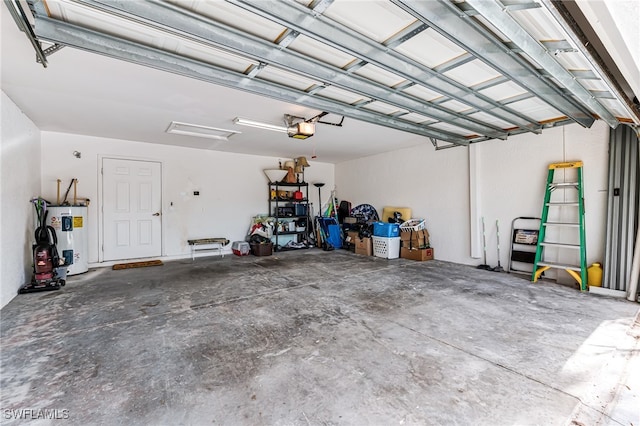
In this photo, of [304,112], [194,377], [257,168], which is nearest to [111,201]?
[257,168]

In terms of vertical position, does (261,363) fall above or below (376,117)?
below

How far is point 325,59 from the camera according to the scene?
100 inches

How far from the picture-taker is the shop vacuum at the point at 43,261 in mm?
4004

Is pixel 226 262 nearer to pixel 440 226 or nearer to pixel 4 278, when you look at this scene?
pixel 4 278

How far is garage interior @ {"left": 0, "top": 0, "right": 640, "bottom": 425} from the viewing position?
178 centimetres

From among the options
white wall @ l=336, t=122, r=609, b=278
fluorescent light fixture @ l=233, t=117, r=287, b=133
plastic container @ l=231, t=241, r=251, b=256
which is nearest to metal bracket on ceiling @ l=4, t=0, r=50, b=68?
fluorescent light fixture @ l=233, t=117, r=287, b=133

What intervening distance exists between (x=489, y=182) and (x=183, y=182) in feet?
21.6

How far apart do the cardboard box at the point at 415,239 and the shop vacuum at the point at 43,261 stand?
615cm

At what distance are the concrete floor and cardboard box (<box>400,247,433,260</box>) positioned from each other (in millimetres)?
1895

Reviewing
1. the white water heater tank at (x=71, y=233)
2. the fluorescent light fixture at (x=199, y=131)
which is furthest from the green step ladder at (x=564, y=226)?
the white water heater tank at (x=71, y=233)

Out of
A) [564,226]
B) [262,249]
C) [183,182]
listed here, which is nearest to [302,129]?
[262,249]

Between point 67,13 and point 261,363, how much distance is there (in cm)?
286

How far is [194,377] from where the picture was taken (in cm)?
198

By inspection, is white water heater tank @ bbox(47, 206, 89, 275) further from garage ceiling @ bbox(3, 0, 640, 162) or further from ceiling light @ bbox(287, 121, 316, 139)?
ceiling light @ bbox(287, 121, 316, 139)
